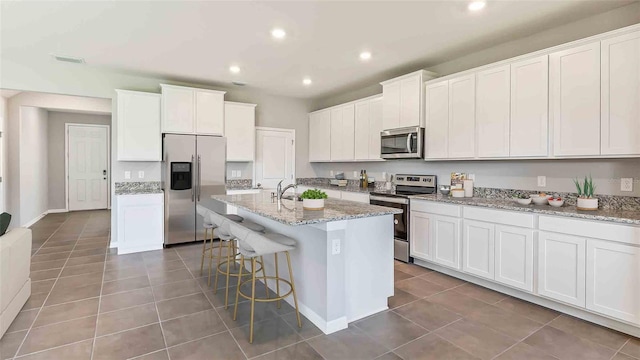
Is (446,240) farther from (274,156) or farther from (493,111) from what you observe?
(274,156)

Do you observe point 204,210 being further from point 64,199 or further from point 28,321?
point 64,199

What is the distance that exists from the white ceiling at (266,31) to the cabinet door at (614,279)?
6.89 feet

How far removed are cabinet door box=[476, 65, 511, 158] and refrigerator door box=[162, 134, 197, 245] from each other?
4.06 meters

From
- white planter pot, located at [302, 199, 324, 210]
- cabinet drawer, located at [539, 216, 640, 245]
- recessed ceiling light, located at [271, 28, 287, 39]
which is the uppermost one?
recessed ceiling light, located at [271, 28, 287, 39]

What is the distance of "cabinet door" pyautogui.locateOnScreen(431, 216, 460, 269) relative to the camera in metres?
3.55

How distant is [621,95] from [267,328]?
11.2ft

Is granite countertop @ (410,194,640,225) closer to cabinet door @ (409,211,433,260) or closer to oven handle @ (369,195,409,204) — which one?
cabinet door @ (409,211,433,260)

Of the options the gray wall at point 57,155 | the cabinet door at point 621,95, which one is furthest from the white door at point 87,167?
the cabinet door at point 621,95

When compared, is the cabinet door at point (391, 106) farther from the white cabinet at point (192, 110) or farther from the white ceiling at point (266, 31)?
the white cabinet at point (192, 110)

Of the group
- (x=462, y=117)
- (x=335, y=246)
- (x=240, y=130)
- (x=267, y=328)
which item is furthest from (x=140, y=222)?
(x=462, y=117)

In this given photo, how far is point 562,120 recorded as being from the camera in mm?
3002

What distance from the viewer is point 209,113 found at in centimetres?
529

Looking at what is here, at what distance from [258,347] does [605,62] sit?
3.59 metres

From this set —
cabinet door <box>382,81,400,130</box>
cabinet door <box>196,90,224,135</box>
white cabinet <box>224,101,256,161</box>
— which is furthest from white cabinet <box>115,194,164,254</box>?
cabinet door <box>382,81,400,130</box>
